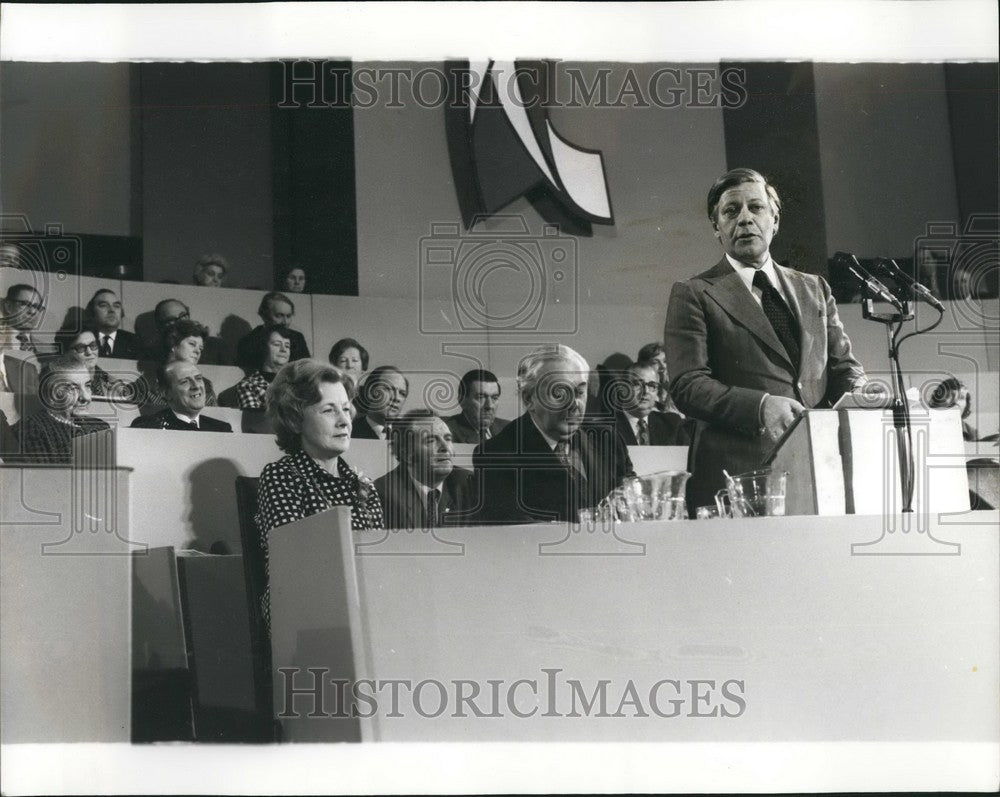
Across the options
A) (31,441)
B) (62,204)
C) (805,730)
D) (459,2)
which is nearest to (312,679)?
→ (31,441)

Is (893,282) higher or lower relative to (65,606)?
higher

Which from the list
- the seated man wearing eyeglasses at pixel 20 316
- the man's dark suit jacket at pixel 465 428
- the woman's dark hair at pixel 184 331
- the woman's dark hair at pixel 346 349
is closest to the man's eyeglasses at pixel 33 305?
the seated man wearing eyeglasses at pixel 20 316

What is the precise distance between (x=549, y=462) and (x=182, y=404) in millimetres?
784

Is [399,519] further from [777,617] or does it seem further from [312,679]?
[777,617]

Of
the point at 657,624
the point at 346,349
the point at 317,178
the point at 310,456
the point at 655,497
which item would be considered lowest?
the point at 657,624

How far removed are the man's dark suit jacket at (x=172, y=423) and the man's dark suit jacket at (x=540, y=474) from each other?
544 millimetres

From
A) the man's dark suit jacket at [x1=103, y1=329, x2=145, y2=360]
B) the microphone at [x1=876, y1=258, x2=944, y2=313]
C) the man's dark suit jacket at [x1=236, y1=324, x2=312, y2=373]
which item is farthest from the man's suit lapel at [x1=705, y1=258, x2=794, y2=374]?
the man's dark suit jacket at [x1=103, y1=329, x2=145, y2=360]

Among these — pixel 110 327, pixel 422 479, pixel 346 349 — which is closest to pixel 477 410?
pixel 422 479

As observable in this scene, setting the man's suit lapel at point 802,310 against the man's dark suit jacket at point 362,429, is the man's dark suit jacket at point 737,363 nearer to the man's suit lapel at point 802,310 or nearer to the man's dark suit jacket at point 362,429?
the man's suit lapel at point 802,310

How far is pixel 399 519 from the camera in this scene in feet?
6.29

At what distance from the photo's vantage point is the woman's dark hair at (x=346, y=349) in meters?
1.93

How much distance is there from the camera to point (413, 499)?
1.92 m

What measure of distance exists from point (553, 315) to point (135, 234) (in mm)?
912

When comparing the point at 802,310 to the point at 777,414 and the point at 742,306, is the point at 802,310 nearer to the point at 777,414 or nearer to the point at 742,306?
the point at 742,306
